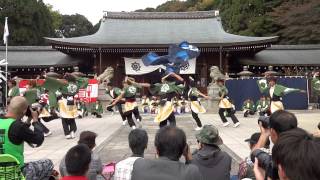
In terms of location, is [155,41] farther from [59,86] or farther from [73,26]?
[73,26]

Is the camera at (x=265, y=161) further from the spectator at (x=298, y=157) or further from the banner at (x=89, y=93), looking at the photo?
the banner at (x=89, y=93)

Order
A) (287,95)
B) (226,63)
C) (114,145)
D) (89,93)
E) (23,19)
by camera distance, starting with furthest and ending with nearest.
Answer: (23,19) → (226,63) → (287,95) → (89,93) → (114,145)

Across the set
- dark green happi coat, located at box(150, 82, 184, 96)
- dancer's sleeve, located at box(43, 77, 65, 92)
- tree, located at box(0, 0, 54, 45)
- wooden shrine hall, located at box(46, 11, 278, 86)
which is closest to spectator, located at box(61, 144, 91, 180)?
dancer's sleeve, located at box(43, 77, 65, 92)

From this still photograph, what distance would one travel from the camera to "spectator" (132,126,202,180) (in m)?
3.09

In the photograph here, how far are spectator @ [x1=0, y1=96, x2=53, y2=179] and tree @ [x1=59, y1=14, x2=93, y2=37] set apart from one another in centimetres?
6352

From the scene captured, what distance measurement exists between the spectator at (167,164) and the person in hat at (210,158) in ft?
3.04

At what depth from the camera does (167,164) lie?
313cm

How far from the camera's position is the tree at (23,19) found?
141ft

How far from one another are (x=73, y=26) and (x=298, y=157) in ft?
222

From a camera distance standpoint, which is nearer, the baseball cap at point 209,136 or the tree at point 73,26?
the baseball cap at point 209,136

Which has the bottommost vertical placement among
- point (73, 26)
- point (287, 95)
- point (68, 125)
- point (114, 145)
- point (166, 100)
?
point (287, 95)

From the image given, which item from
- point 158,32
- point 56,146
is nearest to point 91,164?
point 56,146

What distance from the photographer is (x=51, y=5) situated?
6391cm

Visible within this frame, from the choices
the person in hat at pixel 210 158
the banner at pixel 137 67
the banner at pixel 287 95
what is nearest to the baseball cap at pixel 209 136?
the person in hat at pixel 210 158
